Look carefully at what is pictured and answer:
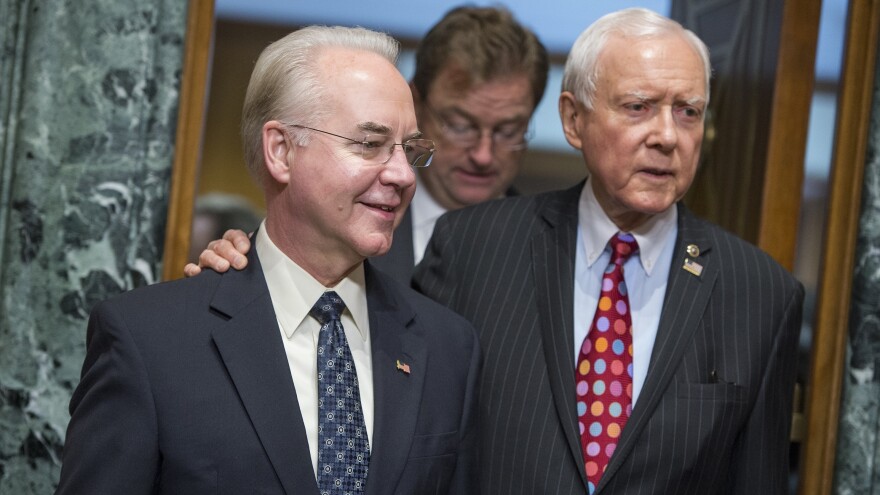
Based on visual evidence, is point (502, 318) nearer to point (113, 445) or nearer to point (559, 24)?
point (113, 445)

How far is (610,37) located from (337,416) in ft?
3.66

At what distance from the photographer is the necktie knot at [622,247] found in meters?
2.63

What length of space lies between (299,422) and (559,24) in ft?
11.3

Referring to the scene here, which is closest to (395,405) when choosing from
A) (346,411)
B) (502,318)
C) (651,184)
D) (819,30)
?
(346,411)

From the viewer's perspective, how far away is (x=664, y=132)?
2533 mm

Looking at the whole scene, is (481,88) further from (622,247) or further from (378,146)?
(378,146)

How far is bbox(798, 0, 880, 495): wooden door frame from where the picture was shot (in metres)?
3.09

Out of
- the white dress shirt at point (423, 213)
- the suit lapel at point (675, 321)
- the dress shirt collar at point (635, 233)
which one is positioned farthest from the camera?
the white dress shirt at point (423, 213)

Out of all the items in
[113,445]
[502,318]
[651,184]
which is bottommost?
[113,445]

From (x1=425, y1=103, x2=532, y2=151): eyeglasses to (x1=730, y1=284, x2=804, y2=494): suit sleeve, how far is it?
3.33 ft

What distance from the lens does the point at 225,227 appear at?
209 inches

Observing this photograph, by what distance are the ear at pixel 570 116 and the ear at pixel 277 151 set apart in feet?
2.69

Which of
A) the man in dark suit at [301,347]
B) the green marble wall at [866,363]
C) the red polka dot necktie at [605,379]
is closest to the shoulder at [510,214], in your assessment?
the red polka dot necktie at [605,379]

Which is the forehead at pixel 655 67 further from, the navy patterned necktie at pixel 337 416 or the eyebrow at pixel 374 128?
the navy patterned necktie at pixel 337 416
